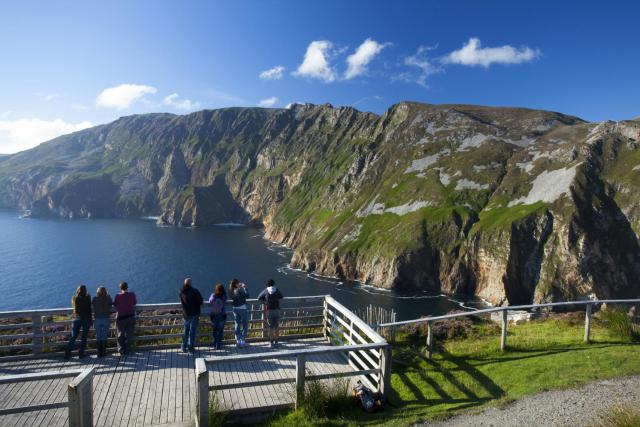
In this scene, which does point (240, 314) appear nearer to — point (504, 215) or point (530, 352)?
point (530, 352)

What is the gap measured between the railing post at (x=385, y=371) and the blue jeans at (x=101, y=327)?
32.4 feet

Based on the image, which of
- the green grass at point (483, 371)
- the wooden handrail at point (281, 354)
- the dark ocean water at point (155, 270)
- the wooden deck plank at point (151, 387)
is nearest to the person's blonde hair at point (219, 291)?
the wooden deck plank at point (151, 387)

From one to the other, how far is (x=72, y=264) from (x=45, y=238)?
61.2 meters

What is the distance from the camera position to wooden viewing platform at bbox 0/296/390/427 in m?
9.41

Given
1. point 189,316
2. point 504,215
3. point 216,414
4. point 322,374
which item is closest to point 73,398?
point 216,414

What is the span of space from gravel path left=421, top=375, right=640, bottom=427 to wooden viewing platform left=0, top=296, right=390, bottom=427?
2720mm

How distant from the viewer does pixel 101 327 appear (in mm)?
14586

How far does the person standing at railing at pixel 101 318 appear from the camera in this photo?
14508 mm

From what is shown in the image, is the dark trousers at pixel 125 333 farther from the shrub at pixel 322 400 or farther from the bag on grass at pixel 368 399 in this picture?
the bag on grass at pixel 368 399

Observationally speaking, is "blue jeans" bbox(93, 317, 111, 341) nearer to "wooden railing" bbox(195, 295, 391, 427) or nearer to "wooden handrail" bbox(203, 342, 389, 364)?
"wooden railing" bbox(195, 295, 391, 427)

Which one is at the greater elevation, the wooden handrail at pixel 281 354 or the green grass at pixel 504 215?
the green grass at pixel 504 215

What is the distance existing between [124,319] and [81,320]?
1.45m

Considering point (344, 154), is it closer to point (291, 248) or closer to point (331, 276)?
point (291, 248)

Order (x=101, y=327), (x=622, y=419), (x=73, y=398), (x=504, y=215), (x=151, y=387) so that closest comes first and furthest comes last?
(x=622, y=419), (x=73, y=398), (x=151, y=387), (x=101, y=327), (x=504, y=215)
